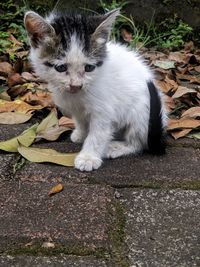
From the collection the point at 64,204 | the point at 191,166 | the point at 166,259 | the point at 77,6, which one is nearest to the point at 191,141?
the point at 191,166

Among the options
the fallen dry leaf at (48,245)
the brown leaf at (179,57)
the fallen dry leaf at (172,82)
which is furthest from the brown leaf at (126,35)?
the fallen dry leaf at (48,245)

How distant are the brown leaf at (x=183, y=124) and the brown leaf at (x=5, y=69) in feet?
5.17

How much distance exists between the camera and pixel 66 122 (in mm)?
4031

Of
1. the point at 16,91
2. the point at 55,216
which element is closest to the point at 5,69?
the point at 16,91

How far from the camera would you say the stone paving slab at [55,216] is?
243 centimetres

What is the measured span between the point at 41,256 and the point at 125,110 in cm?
143

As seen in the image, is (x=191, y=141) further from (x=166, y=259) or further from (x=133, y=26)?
(x=133, y=26)

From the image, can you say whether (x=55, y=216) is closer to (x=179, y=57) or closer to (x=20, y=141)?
(x=20, y=141)

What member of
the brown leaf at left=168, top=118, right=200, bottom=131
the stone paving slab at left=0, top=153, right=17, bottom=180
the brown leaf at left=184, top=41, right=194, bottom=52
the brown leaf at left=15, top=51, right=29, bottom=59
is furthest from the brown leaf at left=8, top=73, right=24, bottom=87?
the brown leaf at left=184, top=41, right=194, bottom=52

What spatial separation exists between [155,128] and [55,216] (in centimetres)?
113

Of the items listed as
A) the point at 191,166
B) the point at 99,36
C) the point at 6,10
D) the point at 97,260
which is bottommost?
the point at 6,10

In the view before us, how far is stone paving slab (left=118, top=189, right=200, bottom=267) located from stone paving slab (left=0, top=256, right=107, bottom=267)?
18cm

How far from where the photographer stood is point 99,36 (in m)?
3.23

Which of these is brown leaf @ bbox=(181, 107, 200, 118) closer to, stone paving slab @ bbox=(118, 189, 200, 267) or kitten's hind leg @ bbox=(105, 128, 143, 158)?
kitten's hind leg @ bbox=(105, 128, 143, 158)
